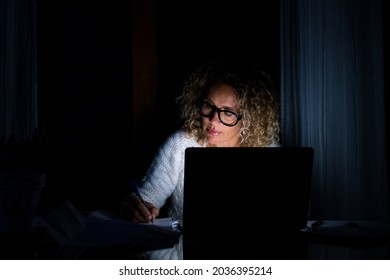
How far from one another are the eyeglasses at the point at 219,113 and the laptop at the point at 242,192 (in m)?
0.89

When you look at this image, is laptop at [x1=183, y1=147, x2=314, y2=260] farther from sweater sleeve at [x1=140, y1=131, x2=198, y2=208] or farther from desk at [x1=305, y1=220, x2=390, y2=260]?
sweater sleeve at [x1=140, y1=131, x2=198, y2=208]

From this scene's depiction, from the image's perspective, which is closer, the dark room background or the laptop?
the laptop

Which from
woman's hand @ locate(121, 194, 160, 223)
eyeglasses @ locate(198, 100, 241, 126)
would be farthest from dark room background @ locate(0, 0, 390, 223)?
woman's hand @ locate(121, 194, 160, 223)

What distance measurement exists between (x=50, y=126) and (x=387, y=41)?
6.78 feet

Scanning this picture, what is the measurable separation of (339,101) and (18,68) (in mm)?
1931

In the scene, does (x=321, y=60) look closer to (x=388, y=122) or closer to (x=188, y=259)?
(x=388, y=122)

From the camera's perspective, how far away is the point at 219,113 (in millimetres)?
2180

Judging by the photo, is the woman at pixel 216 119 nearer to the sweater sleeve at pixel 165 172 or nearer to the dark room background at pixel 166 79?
the sweater sleeve at pixel 165 172

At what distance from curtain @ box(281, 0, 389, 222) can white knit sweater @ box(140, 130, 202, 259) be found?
0.69 meters

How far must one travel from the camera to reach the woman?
224 cm

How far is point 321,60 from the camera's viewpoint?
2.78m

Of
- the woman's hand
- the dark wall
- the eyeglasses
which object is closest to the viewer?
the woman's hand

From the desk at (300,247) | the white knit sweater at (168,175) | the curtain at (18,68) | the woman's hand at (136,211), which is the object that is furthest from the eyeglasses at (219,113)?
the curtain at (18,68)

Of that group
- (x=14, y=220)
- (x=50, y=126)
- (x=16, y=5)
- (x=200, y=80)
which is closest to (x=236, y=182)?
(x=14, y=220)
